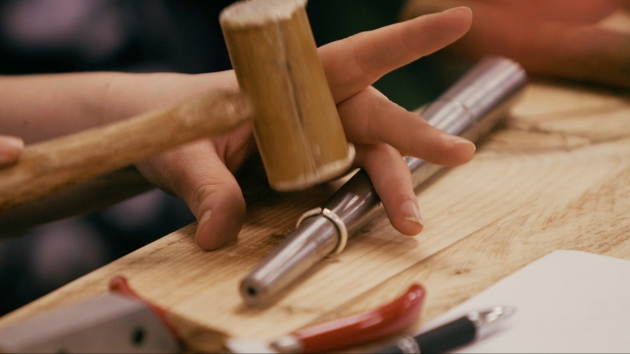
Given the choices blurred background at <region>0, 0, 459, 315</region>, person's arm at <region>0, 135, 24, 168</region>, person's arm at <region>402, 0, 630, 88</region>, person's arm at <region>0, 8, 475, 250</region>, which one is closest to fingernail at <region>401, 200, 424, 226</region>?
person's arm at <region>0, 8, 475, 250</region>

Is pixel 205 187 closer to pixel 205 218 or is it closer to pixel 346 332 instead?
→ pixel 205 218

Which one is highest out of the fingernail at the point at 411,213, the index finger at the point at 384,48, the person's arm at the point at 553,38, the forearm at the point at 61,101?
the index finger at the point at 384,48

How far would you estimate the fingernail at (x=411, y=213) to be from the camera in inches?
26.5

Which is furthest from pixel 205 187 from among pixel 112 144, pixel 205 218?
pixel 112 144

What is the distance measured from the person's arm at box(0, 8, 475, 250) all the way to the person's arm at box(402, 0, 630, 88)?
0.61m

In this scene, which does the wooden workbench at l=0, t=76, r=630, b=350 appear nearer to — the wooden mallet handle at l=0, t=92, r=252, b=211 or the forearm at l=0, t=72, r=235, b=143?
the wooden mallet handle at l=0, t=92, r=252, b=211

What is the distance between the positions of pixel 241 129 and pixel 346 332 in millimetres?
406

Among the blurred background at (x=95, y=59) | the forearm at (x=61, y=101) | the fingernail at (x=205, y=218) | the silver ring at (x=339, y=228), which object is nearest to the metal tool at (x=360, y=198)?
the silver ring at (x=339, y=228)

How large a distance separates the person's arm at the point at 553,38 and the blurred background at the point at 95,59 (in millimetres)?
539

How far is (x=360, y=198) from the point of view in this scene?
0.72 metres

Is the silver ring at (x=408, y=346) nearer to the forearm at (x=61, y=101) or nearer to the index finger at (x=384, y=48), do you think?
the index finger at (x=384, y=48)

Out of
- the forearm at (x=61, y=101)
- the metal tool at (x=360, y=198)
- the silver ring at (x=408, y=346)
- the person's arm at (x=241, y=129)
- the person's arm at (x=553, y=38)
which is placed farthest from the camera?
the person's arm at (x=553, y=38)

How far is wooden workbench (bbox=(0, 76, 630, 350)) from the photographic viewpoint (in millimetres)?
569

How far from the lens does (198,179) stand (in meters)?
0.74
